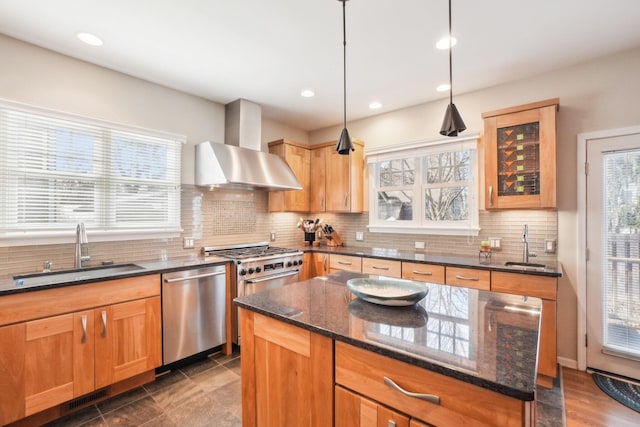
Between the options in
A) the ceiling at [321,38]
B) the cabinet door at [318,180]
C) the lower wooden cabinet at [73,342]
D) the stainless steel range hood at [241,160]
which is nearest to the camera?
the lower wooden cabinet at [73,342]

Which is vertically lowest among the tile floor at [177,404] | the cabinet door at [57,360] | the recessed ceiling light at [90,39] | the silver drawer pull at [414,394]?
the tile floor at [177,404]

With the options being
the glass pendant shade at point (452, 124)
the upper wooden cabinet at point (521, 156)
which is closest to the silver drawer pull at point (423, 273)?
the upper wooden cabinet at point (521, 156)

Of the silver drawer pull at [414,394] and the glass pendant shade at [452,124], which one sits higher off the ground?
the glass pendant shade at [452,124]

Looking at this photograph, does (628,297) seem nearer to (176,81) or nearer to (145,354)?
(145,354)

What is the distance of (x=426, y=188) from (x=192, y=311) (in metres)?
→ 2.94

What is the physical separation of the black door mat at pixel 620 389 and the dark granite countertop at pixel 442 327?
1.66 m

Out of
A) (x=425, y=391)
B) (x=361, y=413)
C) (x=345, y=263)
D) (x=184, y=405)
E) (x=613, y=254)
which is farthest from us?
(x=345, y=263)

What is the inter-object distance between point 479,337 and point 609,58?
306cm

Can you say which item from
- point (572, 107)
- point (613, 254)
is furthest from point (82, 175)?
point (613, 254)

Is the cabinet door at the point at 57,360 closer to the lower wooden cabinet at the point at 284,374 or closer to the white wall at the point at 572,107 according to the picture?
the lower wooden cabinet at the point at 284,374

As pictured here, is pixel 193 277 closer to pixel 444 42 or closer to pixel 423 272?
pixel 423 272

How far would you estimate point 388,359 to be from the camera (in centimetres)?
106

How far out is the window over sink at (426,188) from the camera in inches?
133

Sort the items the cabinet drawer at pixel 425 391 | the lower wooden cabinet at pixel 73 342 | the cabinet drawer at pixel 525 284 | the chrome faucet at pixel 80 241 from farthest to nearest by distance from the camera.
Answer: the chrome faucet at pixel 80 241
the cabinet drawer at pixel 525 284
the lower wooden cabinet at pixel 73 342
the cabinet drawer at pixel 425 391
